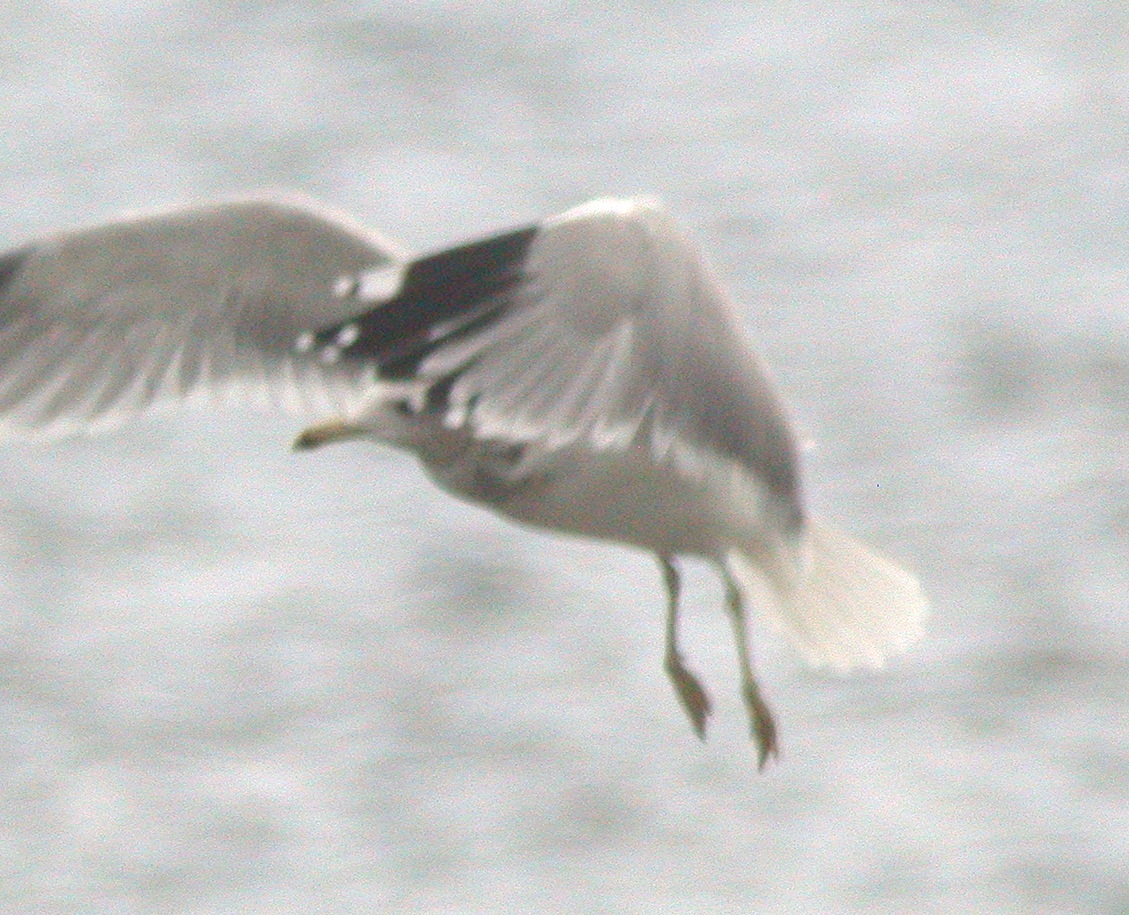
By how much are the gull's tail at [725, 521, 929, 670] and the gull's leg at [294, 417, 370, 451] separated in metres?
0.67

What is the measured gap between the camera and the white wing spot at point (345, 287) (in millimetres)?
3480

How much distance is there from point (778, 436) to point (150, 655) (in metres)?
6.34

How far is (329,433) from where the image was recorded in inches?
152

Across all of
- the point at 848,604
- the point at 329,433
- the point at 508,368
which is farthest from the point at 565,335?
the point at 848,604

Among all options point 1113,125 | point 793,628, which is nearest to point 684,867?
point 1113,125

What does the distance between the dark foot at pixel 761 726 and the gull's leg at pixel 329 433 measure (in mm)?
546

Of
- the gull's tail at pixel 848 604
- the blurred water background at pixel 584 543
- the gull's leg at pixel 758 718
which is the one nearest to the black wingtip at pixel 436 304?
the gull's leg at pixel 758 718

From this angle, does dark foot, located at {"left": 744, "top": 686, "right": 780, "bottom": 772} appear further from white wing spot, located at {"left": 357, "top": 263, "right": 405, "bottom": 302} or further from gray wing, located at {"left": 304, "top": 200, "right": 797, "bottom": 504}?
white wing spot, located at {"left": 357, "top": 263, "right": 405, "bottom": 302}

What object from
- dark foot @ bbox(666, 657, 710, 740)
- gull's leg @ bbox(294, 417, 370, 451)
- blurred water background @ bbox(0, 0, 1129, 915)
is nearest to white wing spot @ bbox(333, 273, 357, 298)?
gull's leg @ bbox(294, 417, 370, 451)

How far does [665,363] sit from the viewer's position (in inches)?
143

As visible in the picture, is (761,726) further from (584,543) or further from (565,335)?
(584,543)

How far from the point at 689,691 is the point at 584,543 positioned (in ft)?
18.7

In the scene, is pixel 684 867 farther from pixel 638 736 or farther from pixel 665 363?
pixel 665 363

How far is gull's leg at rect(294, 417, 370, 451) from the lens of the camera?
3854 millimetres
